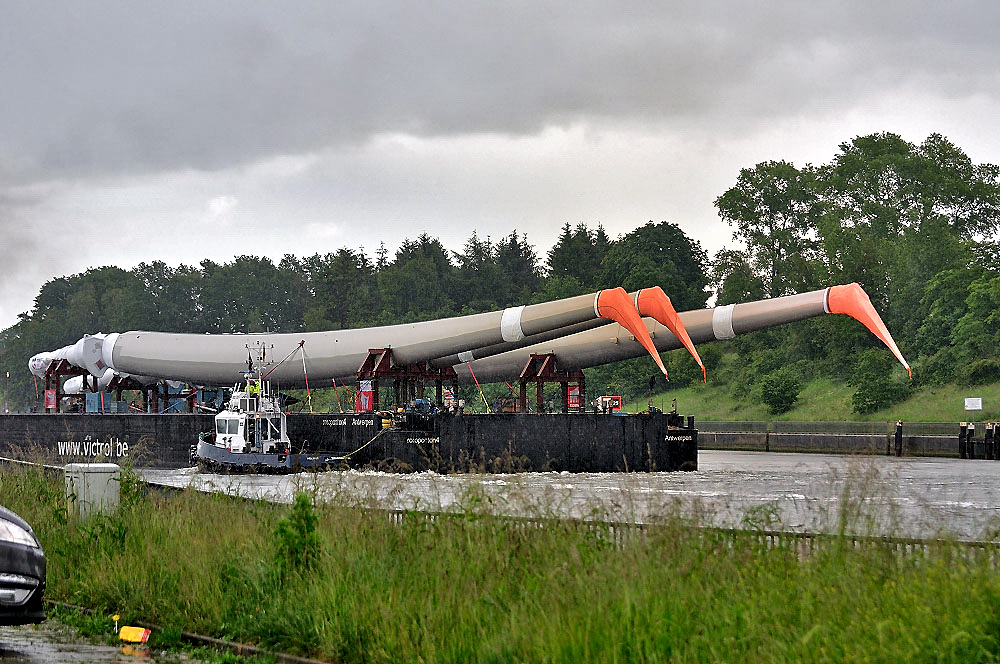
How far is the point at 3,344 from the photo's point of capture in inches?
6181

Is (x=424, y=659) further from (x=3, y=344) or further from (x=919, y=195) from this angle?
(x=3, y=344)

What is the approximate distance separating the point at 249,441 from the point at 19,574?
32829mm

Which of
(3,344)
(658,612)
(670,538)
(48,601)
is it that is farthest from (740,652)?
(3,344)

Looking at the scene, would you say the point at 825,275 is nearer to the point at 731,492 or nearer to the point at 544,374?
the point at 544,374

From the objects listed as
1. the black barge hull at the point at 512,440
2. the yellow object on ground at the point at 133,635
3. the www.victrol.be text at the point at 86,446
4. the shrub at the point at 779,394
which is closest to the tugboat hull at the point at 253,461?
the black barge hull at the point at 512,440

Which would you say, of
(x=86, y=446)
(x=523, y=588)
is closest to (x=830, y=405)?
(x=86, y=446)

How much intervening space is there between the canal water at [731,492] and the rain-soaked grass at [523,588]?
1.01ft

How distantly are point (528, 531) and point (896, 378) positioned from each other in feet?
208

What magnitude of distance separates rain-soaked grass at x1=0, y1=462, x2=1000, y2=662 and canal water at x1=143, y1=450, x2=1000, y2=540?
31 cm

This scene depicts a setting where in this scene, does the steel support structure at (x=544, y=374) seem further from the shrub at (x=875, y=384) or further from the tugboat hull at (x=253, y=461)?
the shrub at (x=875, y=384)

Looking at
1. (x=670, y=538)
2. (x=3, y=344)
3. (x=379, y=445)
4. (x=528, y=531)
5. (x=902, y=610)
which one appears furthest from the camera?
(x=3, y=344)

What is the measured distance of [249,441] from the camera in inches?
1630

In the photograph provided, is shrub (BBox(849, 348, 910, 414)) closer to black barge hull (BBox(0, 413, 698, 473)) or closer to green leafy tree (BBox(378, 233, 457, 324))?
black barge hull (BBox(0, 413, 698, 473))

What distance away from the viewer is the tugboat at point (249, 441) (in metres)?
40.5
